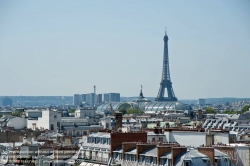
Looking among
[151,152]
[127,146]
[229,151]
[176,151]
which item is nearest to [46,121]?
[127,146]

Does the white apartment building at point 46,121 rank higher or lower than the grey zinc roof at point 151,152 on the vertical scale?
higher

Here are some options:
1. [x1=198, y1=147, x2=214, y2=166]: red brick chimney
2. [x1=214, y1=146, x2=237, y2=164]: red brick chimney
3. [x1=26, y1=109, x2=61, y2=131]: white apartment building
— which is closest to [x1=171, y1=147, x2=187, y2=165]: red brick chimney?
[x1=198, y1=147, x2=214, y2=166]: red brick chimney

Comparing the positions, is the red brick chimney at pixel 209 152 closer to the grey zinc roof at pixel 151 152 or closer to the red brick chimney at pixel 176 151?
the red brick chimney at pixel 176 151

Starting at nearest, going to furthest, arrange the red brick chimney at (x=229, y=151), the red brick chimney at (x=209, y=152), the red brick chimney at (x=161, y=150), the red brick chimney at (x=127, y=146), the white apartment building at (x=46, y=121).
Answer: the red brick chimney at (x=209, y=152) → the red brick chimney at (x=161, y=150) → the red brick chimney at (x=229, y=151) → the red brick chimney at (x=127, y=146) → the white apartment building at (x=46, y=121)

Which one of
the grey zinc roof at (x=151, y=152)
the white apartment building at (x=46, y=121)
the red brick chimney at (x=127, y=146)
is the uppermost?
the white apartment building at (x=46, y=121)

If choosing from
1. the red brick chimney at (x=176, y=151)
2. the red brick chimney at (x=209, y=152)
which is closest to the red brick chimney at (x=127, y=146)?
the red brick chimney at (x=176, y=151)

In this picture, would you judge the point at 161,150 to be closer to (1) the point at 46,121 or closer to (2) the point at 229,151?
(2) the point at 229,151

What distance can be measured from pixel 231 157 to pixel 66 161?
14.2 meters

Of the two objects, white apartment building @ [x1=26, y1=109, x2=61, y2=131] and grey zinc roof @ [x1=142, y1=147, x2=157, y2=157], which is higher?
white apartment building @ [x1=26, y1=109, x2=61, y2=131]

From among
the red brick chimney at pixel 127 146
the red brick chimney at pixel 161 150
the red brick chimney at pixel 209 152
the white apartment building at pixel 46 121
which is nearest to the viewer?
the red brick chimney at pixel 209 152

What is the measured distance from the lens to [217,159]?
4072cm

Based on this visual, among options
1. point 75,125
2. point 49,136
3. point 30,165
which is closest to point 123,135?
point 30,165

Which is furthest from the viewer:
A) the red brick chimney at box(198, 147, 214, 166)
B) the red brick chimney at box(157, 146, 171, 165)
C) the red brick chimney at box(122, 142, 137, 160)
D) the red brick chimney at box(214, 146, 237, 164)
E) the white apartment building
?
the white apartment building

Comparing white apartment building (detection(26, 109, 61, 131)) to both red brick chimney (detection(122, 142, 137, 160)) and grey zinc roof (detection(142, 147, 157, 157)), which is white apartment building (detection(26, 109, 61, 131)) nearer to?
red brick chimney (detection(122, 142, 137, 160))
